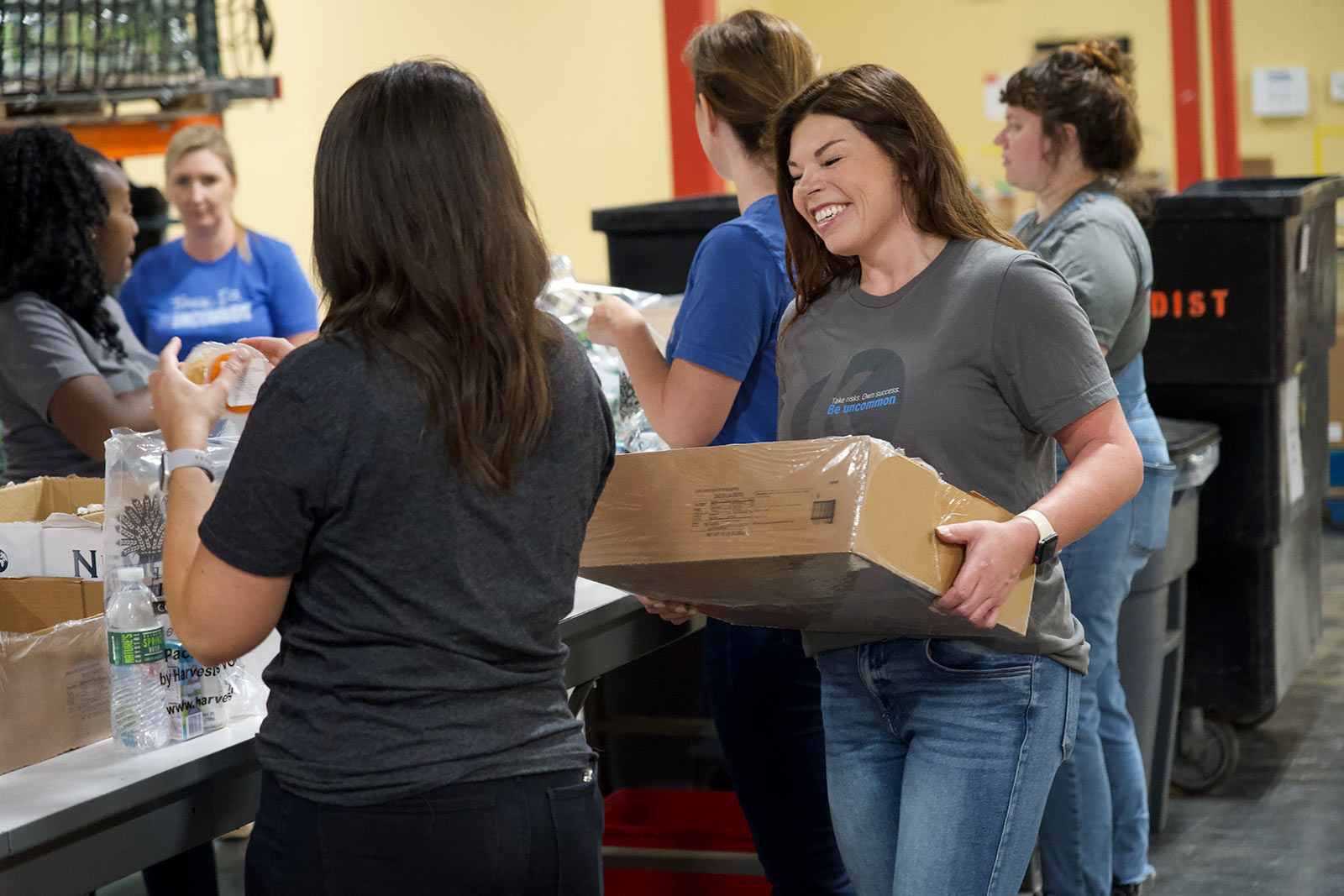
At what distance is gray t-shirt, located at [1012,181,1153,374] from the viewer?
2467mm

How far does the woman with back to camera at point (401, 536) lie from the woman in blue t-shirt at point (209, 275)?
2506 millimetres

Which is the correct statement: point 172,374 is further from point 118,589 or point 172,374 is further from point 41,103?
point 41,103

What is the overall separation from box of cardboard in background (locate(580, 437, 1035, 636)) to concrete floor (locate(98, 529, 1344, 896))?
5.87ft

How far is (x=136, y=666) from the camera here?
4.97 feet

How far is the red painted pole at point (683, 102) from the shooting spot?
16.3 feet

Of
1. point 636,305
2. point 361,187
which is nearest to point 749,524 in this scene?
point 361,187

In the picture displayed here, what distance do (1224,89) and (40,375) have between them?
6.39 m

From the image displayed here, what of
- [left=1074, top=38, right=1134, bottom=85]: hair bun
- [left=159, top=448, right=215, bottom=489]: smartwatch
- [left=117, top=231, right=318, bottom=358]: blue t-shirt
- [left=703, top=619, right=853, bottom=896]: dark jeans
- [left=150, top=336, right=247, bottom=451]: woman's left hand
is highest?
[left=1074, top=38, right=1134, bottom=85]: hair bun

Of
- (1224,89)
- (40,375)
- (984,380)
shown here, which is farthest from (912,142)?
(1224,89)

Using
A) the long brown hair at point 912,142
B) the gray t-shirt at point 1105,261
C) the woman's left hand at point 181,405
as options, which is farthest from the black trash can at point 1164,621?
the woman's left hand at point 181,405

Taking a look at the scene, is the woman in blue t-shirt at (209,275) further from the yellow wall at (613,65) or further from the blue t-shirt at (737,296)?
the blue t-shirt at (737,296)

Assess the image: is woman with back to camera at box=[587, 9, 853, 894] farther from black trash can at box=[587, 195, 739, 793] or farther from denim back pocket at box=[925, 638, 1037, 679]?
black trash can at box=[587, 195, 739, 793]

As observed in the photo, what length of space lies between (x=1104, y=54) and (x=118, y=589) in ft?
6.82

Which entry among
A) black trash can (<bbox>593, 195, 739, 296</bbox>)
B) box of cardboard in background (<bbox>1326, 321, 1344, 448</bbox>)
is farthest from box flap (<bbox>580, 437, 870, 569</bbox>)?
box of cardboard in background (<bbox>1326, 321, 1344, 448</bbox>)
